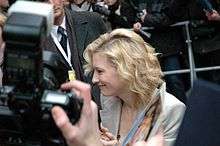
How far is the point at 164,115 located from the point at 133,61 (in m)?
0.39

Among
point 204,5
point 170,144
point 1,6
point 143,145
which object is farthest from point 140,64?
point 204,5

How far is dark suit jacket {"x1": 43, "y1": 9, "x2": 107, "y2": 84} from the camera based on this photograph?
3479 millimetres

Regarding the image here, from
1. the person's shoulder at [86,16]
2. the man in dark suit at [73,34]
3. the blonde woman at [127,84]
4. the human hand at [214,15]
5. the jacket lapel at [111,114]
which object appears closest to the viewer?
the blonde woman at [127,84]

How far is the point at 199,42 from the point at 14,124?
4048 mm

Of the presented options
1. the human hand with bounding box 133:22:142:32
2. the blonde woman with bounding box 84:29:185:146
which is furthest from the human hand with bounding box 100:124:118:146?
the human hand with bounding box 133:22:142:32

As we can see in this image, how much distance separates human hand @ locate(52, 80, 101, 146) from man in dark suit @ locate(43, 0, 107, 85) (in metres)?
1.77

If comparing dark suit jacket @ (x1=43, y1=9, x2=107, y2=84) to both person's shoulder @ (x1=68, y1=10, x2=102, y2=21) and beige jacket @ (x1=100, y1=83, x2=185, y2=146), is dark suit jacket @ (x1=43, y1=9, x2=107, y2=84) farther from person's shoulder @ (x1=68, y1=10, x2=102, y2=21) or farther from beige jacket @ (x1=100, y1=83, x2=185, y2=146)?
beige jacket @ (x1=100, y1=83, x2=185, y2=146)

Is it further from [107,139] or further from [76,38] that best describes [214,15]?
[107,139]

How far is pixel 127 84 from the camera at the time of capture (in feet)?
9.61

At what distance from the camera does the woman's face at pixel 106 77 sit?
117 inches

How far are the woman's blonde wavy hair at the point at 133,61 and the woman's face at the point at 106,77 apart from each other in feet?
0.10

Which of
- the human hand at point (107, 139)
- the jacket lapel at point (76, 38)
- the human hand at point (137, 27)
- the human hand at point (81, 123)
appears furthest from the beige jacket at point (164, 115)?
the human hand at point (137, 27)

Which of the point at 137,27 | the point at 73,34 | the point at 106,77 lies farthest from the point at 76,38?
the point at 137,27

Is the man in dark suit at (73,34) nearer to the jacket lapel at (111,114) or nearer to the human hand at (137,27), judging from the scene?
the jacket lapel at (111,114)
